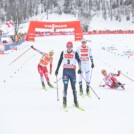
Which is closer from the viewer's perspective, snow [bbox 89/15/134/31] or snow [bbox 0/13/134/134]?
snow [bbox 0/13/134/134]

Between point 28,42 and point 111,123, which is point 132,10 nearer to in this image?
point 28,42

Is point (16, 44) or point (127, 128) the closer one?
point (127, 128)

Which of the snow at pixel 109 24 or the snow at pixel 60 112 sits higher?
the snow at pixel 109 24

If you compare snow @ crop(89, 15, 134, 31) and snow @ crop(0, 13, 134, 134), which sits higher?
snow @ crop(89, 15, 134, 31)

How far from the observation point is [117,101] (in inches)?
432

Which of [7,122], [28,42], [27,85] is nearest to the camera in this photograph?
[7,122]

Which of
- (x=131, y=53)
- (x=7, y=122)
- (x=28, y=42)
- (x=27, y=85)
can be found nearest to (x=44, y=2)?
(x=28, y=42)

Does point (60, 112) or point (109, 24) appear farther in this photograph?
point (109, 24)

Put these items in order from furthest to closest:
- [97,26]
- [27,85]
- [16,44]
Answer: [97,26] < [16,44] < [27,85]

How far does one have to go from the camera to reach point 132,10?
84.5 meters

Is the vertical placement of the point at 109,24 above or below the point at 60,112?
above

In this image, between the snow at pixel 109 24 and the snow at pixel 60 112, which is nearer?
the snow at pixel 60 112

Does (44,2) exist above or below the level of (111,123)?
above

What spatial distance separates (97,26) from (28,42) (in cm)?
3764
